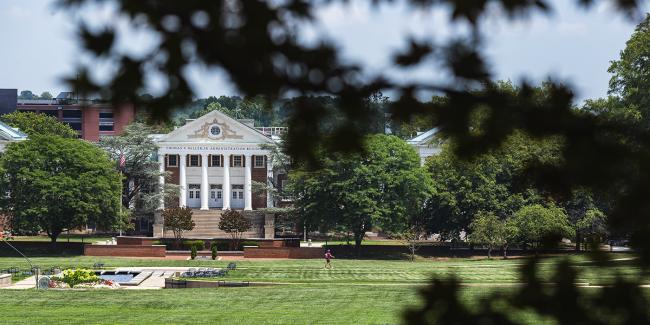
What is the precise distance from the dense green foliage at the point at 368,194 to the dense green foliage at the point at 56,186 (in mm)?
11795

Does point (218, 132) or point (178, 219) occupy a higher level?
point (218, 132)

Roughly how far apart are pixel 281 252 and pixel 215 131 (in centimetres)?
2076

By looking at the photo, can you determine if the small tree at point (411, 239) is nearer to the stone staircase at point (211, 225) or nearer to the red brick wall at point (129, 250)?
the red brick wall at point (129, 250)

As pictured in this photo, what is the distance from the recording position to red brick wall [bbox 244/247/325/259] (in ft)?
193

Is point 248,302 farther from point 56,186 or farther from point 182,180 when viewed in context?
point 182,180

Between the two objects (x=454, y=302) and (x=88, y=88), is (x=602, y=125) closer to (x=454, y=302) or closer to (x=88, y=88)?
(x=454, y=302)

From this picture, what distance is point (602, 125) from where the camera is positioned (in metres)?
4.50

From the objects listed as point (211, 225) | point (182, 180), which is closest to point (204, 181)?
point (182, 180)

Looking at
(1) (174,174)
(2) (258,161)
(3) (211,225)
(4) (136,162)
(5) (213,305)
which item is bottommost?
(5) (213,305)

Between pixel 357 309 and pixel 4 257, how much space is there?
117 feet

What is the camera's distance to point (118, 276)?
4269cm

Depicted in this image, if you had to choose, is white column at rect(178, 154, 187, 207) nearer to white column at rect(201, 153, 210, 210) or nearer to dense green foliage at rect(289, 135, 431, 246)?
white column at rect(201, 153, 210, 210)

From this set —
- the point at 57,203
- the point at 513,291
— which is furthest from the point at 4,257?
the point at 513,291

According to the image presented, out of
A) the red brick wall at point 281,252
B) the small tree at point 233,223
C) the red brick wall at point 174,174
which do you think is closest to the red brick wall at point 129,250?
the red brick wall at point 281,252
